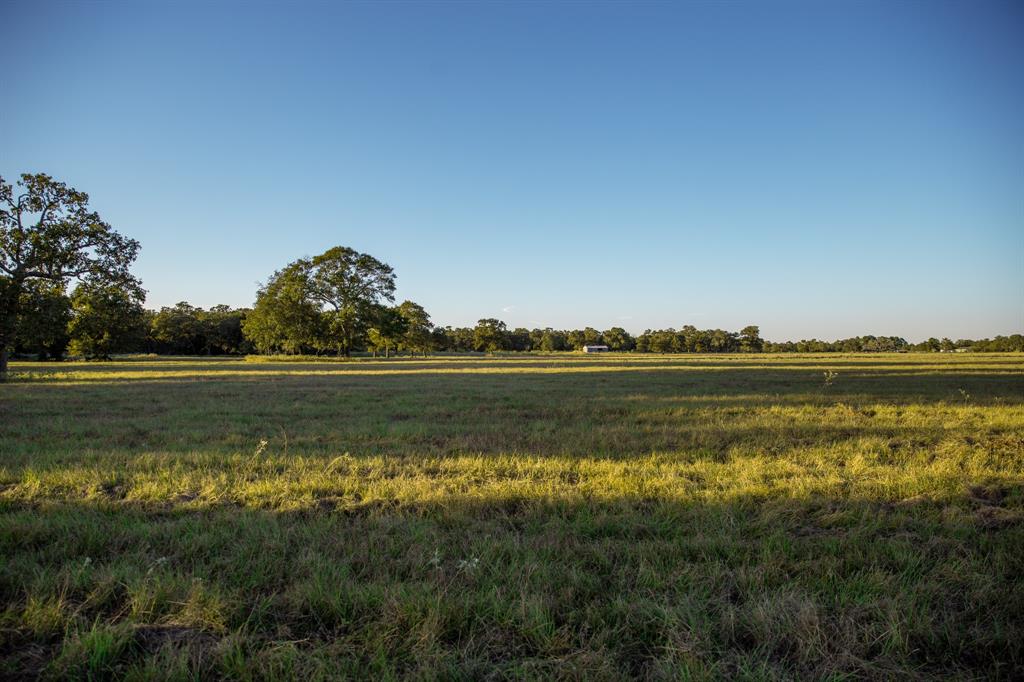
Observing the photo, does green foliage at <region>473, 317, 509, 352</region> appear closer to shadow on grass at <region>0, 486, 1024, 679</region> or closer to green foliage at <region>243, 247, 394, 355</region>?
green foliage at <region>243, 247, 394, 355</region>

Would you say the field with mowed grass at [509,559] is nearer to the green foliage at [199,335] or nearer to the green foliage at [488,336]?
the green foliage at [199,335]

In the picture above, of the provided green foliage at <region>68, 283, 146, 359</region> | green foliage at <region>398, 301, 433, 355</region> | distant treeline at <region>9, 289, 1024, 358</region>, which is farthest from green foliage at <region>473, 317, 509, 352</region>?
green foliage at <region>68, 283, 146, 359</region>

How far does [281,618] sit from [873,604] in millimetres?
4246

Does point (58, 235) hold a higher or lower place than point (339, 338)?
higher

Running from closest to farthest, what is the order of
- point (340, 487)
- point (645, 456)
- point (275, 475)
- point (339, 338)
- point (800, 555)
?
point (800, 555)
point (340, 487)
point (275, 475)
point (645, 456)
point (339, 338)

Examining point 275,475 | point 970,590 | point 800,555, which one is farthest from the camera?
point 275,475

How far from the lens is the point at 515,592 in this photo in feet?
11.0

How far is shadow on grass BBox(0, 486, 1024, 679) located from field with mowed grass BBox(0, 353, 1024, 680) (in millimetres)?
20

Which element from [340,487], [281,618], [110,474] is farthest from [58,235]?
[281,618]

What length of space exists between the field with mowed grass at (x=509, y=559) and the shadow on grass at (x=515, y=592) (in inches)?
0.8

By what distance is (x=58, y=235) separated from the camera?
26.5 metres

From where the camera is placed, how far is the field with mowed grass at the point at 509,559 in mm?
2748

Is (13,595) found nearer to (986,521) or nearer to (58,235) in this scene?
(986,521)

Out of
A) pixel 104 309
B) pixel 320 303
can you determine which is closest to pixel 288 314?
pixel 320 303
